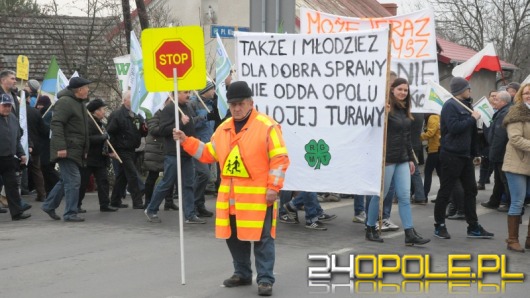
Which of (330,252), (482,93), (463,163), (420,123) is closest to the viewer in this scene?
(330,252)

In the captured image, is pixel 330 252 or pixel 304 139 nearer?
pixel 330 252

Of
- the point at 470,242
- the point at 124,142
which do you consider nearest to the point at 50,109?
the point at 124,142

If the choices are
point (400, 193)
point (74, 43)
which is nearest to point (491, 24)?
point (74, 43)

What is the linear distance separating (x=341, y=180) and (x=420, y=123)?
9.68ft

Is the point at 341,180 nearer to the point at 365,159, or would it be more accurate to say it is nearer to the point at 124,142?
the point at 365,159

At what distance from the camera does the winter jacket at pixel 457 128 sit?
10.3 metres

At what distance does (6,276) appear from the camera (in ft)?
27.9

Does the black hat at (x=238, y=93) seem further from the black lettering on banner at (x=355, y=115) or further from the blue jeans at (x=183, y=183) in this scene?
the blue jeans at (x=183, y=183)

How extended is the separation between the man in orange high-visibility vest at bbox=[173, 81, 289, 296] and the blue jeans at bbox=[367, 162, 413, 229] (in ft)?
8.57

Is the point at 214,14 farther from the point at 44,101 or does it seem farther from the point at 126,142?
the point at 126,142

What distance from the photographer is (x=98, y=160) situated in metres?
13.1

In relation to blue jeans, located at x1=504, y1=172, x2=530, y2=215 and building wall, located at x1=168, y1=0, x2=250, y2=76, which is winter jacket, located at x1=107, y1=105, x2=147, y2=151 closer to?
blue jeans, located at x1=504, y1=172, x2=530, y2=215

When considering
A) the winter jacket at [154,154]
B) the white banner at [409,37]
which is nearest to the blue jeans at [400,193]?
the white banner at [409,37]

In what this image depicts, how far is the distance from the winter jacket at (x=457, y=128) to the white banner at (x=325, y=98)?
0.79 meters
